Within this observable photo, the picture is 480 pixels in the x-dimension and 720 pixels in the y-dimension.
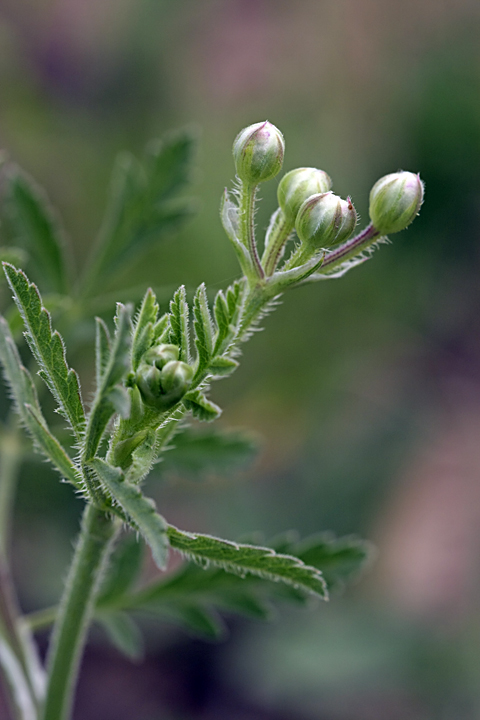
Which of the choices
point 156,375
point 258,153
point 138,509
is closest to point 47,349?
point 156,375

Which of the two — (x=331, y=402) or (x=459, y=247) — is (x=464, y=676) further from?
(x=459, y=247)

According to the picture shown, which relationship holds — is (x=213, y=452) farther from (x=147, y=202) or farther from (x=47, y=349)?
(x=47, y=349)

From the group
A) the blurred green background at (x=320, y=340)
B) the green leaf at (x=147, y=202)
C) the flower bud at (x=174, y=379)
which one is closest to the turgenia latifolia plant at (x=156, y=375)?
the flower bud at (x=174, y=379)

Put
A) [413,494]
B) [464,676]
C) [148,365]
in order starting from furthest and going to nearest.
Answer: [413,494]
[464,676]
[148,365]

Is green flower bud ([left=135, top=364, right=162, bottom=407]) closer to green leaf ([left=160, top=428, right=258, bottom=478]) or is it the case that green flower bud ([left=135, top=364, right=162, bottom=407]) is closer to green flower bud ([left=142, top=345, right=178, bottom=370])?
green flower bud ([left=142, top=345, right=178, bottom=370])

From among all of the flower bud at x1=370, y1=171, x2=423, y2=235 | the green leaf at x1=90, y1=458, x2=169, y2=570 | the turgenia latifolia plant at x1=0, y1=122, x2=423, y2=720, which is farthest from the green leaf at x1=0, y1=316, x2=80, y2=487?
the flower bud at x1=370, y1=171, x2=423, y2=235

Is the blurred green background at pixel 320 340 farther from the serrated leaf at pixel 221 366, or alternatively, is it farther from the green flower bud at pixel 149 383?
the green flower bud at pixel 149 383

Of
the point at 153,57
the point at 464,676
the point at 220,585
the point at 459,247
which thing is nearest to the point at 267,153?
the point at 220,585
